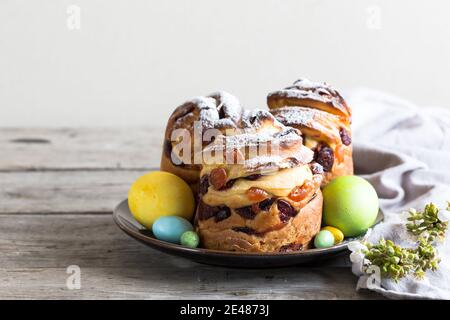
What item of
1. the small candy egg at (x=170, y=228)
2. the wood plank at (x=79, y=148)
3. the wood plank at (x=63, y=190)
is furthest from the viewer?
the wood plank at (x=79, y=148)

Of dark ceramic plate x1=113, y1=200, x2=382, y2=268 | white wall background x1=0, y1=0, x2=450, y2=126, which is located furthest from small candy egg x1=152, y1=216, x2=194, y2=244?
white wall background x1=0, y1=0, x2=450, y2=126

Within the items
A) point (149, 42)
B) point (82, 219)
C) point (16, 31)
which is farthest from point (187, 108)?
point (16, 31)

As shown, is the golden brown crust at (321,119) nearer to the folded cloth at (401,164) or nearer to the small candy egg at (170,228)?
the folded cloth at (401,164)

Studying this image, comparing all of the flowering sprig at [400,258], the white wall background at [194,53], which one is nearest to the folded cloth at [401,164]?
the flowering sprig at [400,258]

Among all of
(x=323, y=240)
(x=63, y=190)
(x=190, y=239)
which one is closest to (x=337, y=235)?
(x=323, y=240)

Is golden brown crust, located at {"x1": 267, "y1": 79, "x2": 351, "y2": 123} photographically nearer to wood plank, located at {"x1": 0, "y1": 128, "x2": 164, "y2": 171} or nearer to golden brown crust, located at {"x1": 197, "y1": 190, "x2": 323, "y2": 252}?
golden brown crust, located at {"x1": 197, "y1": 190, "x2": 323, "y2": 252}

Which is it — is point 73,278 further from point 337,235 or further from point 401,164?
point 401,164
